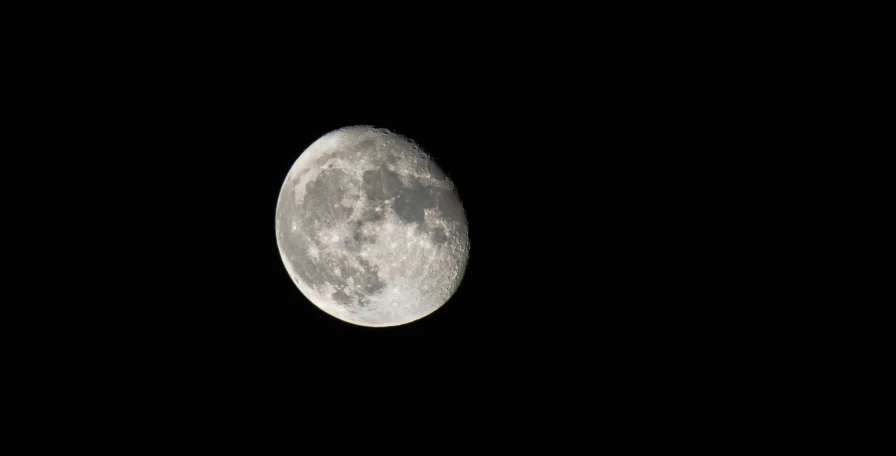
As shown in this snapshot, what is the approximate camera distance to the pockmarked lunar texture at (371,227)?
3.04 meters

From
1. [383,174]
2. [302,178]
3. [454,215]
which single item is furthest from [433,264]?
[302,178]

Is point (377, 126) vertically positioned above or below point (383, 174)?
above

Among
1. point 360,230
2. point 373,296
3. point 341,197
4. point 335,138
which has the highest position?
point 335,138

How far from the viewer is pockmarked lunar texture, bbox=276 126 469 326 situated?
9.96ft

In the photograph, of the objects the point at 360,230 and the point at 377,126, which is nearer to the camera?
the point at 360,230

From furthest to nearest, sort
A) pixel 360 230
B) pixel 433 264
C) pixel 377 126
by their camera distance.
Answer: pixel 377 126 → pixel 433 264 → pixel 360 230

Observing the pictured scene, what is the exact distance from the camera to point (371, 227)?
3008 millimetres

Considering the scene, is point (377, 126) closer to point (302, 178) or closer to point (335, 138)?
point (335, 138)

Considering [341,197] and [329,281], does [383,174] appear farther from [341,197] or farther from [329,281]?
[329,281]

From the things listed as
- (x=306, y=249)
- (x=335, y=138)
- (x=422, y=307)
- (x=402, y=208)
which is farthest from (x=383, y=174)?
(x=422, y=307)

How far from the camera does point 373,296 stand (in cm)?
316

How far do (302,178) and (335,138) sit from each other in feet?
1.17

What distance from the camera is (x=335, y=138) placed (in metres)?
3.33

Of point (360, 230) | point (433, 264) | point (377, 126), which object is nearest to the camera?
point (360, 230)
